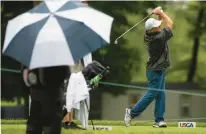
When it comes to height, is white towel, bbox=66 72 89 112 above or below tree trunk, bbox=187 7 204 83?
below

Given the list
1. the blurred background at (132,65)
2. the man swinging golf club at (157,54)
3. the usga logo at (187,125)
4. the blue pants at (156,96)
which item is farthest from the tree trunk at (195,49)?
the man swinging golf club at (157,54)

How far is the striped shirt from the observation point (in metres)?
9.97

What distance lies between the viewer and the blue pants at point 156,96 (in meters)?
10.2

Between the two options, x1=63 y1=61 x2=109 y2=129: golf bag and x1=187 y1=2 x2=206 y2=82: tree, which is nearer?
x1=63 y1=61 x2=109 y2=129: golf bag

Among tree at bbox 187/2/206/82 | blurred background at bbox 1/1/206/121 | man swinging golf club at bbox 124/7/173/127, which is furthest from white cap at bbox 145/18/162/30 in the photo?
tree at bbox 187/2/206/82

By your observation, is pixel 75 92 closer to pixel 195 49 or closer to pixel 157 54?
pixel 157 54

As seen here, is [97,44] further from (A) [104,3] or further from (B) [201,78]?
(B) [201,78]

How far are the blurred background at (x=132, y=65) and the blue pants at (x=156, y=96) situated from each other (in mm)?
12977

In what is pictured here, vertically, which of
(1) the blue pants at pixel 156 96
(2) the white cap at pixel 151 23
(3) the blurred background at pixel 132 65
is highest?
(3) the blurred background at pixel 132 65

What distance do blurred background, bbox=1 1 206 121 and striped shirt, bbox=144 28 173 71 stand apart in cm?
1325

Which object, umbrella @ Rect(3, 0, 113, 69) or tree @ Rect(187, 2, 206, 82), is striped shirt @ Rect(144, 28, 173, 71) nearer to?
umbrella @ Rect(3, 0, 113, 69)

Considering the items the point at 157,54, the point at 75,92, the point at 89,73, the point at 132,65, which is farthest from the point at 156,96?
the point at 132,65

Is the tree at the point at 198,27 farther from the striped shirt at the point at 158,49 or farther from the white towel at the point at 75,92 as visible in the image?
the white towel at the point at 75,92

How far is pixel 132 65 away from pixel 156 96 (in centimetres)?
2291
